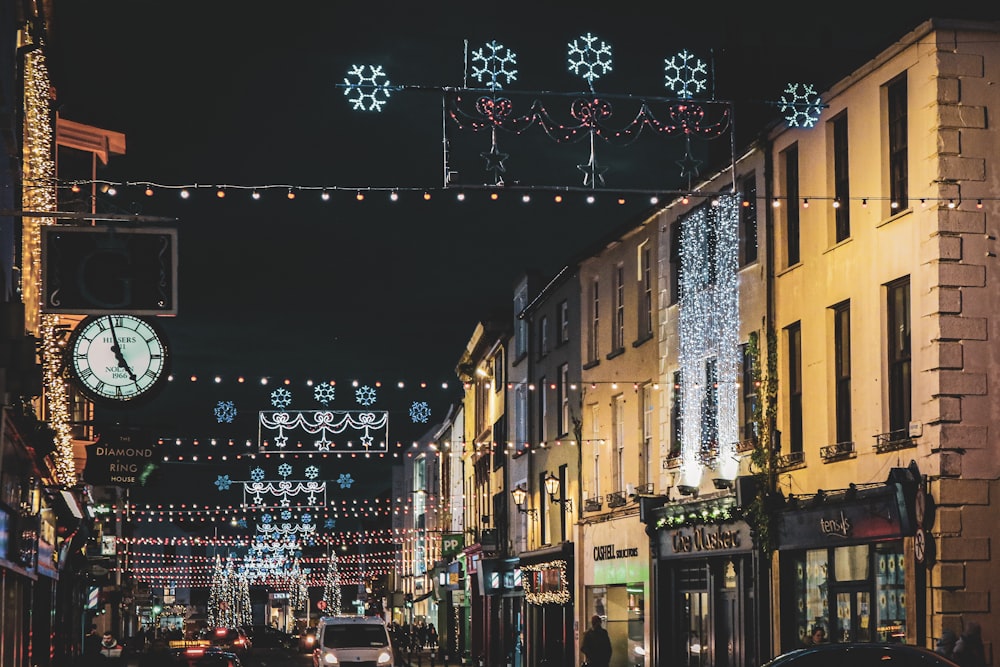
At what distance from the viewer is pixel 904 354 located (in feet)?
74.4

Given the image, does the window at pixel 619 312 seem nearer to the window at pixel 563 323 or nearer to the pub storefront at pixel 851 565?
the window at pixel 563 323

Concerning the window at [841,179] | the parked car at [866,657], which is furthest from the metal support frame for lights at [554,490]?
the parked car at [866,657]

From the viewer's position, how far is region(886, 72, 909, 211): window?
22.8 metres

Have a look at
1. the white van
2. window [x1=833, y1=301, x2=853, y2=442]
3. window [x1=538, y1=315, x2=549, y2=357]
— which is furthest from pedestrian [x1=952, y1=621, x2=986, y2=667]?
window [x1=538, y1=315, x2=549, y2=357]

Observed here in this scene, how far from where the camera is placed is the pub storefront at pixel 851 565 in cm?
2192

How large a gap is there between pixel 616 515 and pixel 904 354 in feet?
50.4

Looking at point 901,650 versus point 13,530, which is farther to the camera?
point 13,530

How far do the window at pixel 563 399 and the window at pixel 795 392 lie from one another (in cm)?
1566

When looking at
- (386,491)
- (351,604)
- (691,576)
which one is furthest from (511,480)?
(386,491)

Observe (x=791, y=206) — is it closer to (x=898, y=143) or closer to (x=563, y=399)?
(x=898, y=143)

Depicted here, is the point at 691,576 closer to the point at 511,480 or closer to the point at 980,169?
the point at 980,169

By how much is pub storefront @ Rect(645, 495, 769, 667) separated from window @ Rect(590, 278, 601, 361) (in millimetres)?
6780

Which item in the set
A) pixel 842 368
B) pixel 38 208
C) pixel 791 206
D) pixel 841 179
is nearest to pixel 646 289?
pixel 791 206

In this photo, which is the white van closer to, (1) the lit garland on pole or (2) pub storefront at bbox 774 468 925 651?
(1) the lit garland on pole
